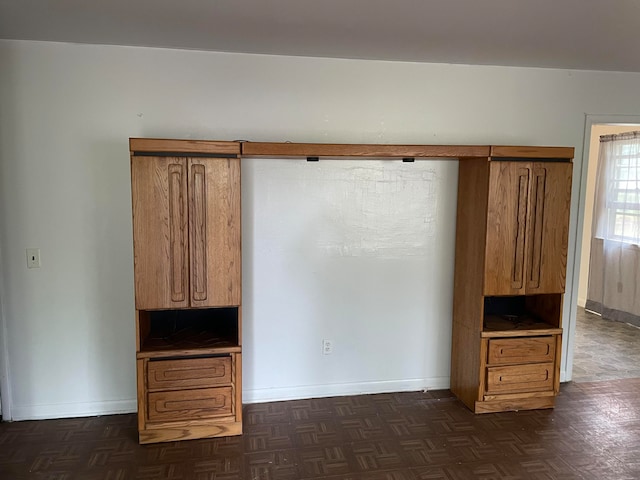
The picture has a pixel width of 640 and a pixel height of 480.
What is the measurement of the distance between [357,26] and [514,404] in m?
2.68

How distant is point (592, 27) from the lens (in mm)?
2664

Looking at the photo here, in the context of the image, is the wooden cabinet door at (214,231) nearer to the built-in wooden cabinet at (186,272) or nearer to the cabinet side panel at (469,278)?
the built-in wooden cabinet at (186,272)

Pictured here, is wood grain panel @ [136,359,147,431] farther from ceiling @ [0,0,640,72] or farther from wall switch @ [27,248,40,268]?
ceiling @ [0,0,640,72]

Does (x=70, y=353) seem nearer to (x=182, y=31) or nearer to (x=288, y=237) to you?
(x=288, y=237)

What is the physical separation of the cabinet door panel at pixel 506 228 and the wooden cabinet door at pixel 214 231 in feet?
5.37

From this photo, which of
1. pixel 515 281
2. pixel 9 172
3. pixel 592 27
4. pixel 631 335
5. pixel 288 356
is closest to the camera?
pixel 592 27

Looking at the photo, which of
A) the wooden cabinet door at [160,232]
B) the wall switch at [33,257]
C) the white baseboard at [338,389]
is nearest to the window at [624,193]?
the white baseboard at [338,389]

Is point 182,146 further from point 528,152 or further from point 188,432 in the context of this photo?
point 528,152

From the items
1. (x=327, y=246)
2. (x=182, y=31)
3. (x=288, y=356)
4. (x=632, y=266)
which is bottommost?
(x=288, y=356)

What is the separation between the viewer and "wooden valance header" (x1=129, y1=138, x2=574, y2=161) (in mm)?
2721

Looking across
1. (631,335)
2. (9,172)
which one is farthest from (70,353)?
(631,335)

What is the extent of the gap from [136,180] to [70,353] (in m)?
1.34

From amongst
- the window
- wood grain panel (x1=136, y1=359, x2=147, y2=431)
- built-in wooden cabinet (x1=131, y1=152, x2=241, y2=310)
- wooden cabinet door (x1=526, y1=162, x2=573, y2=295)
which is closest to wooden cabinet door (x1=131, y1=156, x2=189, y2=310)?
built-in wooden cabinet (x1=131, y1=152, x2=241, y2=310)

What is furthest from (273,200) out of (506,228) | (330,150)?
(506,228)
